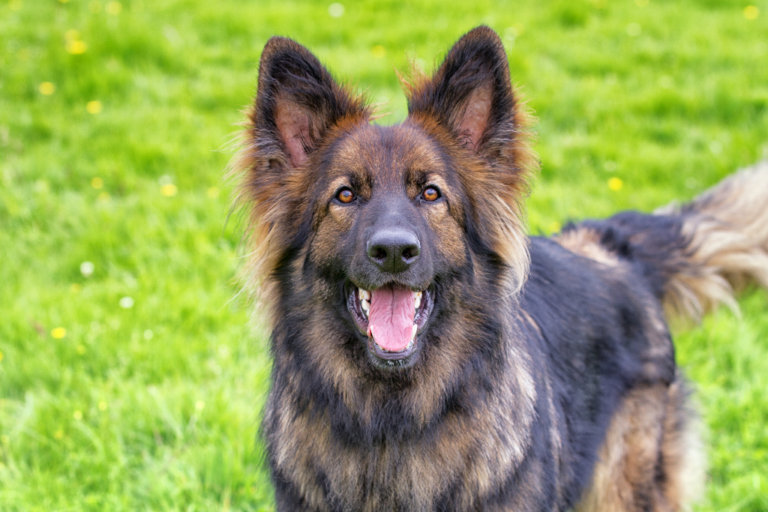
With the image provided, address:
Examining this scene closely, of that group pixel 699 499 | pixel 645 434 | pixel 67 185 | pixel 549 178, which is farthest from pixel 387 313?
pixel 67 185

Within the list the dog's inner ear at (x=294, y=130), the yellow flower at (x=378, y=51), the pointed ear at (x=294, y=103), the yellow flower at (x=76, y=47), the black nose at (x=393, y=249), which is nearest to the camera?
the black nose at (x=393, y=249)

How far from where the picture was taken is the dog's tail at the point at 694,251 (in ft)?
12.2

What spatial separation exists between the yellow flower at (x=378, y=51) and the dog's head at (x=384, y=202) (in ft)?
16.1

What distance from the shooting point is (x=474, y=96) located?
2.89 metres

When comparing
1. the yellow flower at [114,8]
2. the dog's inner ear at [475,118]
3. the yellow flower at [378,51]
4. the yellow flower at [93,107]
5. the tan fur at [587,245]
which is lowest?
the tan fur at [587,245]

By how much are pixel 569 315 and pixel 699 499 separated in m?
1.36

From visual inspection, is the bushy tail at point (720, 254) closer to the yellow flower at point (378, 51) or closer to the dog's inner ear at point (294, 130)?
the dog's inner ear at point (294, 130)

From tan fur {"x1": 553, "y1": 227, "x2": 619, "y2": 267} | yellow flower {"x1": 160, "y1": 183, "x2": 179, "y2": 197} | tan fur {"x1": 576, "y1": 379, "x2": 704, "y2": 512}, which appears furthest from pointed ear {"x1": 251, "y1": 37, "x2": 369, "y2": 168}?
yellow flower {"x1": 160, "y1": 183, "x2": 179, "y2": 197}

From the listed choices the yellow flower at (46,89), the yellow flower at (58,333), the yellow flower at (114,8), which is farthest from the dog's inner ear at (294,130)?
the yellow flower at (114,8)

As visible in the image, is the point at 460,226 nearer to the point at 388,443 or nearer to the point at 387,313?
the point at 387,313

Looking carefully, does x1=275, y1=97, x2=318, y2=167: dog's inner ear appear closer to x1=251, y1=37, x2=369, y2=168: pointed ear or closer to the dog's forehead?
x1=251, y1=37, x2=369, y2=168: pointed ear

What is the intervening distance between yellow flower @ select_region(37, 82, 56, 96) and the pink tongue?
5897 mm

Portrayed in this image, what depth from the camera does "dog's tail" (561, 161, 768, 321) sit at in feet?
12.2

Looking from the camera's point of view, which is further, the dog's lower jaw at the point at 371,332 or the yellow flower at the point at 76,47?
the yellow flower at the point at 76,47
